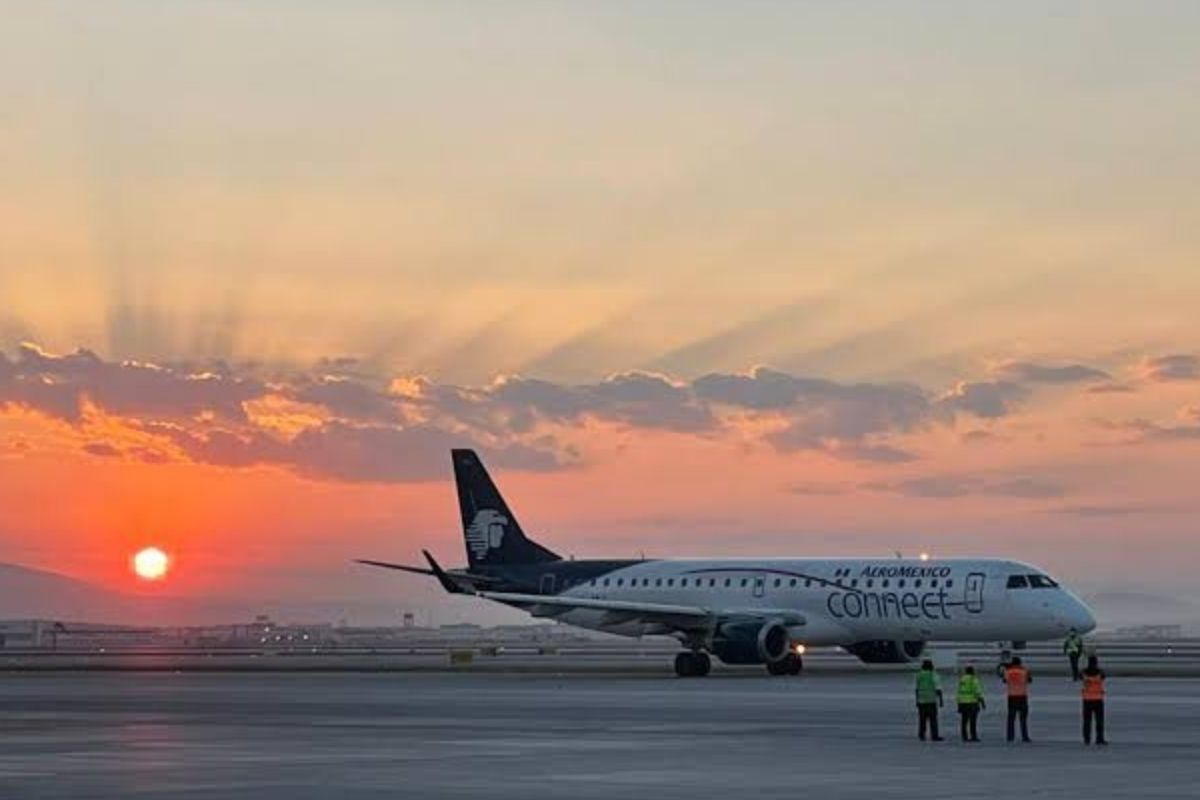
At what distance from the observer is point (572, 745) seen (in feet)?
131

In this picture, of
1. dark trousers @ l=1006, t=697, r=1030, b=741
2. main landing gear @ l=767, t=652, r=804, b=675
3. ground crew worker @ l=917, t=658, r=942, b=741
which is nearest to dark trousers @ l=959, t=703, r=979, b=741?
ground crew worker @ l=917, t=658, r=942, b=741

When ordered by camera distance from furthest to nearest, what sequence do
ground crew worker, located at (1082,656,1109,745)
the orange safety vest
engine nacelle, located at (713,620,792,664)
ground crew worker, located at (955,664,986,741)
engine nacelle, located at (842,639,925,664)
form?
1. engine nacelle, located at (842,639,925,664)
2. engine nacelle, located at (713,620,792,664)
3. ground crew worker, located at (955,664,986,741)
4. the orange safety vest
5. ground crew worker, located at (1082,656,1109,745)

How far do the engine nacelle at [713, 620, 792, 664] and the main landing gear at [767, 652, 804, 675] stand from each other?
16cm

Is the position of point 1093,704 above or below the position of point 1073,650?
below

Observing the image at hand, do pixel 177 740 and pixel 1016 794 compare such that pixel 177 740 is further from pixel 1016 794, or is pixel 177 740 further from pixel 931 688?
pixel 1016 794

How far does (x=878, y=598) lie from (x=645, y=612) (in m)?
8.48

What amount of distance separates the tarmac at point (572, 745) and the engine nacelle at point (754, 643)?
10.2 m

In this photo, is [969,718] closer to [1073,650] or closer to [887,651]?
[1073,650]

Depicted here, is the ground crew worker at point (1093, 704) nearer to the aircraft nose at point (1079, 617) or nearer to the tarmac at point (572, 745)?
the tarmac at point (572, 745)

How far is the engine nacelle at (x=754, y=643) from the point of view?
255ft

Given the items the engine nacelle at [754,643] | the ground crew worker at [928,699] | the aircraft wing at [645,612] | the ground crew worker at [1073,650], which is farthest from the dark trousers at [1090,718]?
the aircraft wing at [645,612]

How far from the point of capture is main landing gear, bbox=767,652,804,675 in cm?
7819

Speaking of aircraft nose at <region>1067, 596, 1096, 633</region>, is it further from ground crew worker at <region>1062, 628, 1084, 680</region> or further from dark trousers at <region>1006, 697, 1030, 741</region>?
dark trousers at <region>1006, 697, 1030, 741</region>

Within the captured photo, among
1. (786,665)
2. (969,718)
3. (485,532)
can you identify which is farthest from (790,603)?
(969,718)
